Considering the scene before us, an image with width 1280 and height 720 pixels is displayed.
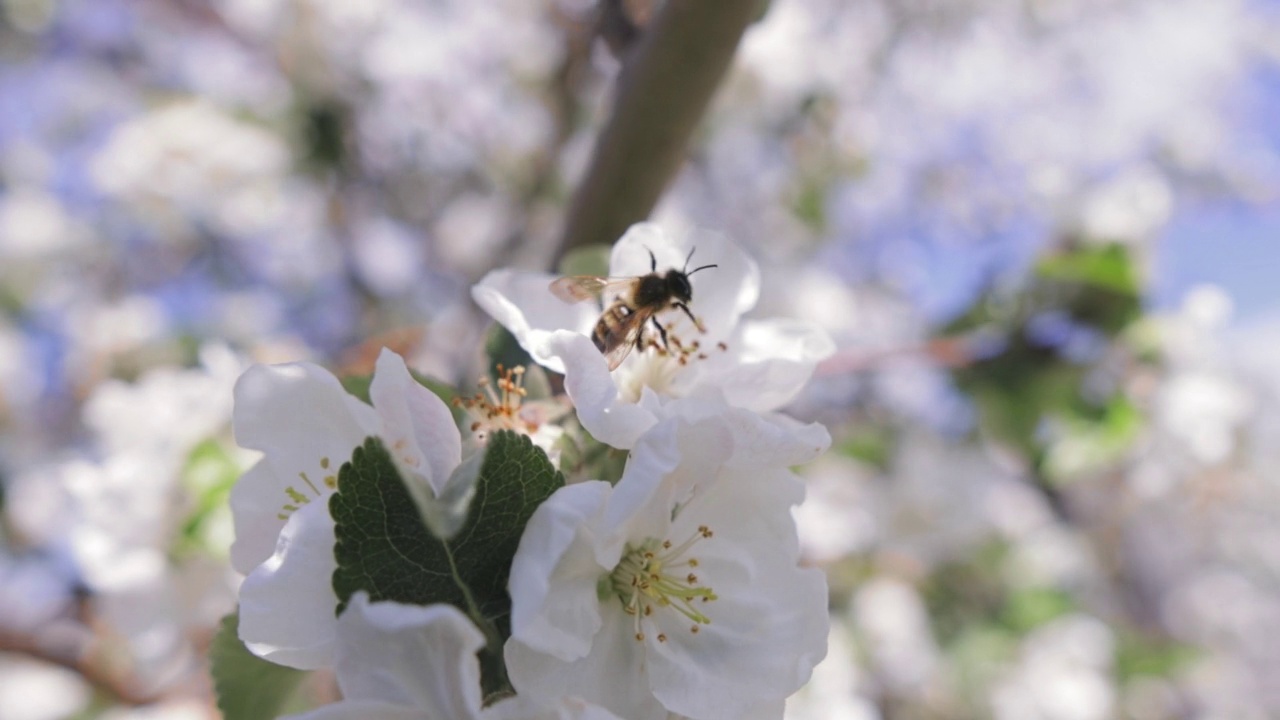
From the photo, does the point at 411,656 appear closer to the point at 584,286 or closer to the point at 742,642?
the point at 742,642

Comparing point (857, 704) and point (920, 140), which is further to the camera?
point (920, 140)

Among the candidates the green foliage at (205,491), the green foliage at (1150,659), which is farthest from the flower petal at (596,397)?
the green foliage at (1150,659)

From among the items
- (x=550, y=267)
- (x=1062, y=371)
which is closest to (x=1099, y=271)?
(x=1062, y=371)

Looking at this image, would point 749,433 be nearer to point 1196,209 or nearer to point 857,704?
point 857,704

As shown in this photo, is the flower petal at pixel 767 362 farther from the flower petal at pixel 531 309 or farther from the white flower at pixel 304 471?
the white flower at pixel 304 471

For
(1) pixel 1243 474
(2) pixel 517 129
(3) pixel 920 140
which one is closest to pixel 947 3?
(3) pixel 920 140

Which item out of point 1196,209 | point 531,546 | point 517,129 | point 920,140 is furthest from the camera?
point 1196,209

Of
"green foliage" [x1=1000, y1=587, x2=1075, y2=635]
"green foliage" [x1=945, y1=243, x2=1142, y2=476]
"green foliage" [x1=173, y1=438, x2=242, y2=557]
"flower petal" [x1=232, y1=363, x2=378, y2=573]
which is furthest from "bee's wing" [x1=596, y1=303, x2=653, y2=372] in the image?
"green foliage" [x1=1000, y1=587, x2=1075, y2=635]

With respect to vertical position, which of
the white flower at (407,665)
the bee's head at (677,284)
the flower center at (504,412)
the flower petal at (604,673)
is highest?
the bee's head at (677,284)
